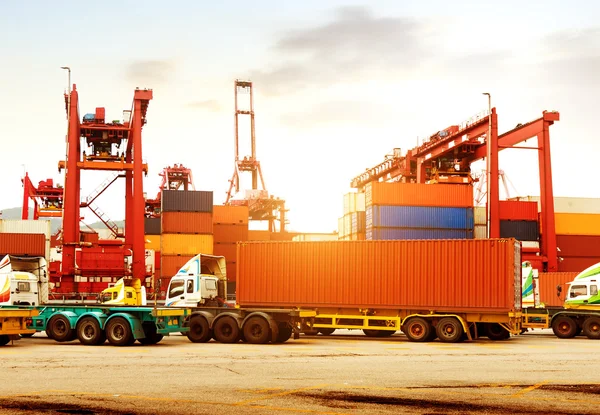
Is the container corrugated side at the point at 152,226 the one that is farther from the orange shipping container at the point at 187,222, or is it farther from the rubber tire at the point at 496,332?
the rubber tire at the point at 496,332

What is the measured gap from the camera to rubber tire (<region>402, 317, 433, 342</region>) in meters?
24.8

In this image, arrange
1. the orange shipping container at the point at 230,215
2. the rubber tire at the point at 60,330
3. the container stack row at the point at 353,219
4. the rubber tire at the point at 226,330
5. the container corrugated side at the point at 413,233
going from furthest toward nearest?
the orange shipping container at the point at 230,215
the container stack row at the point at 353,219
the container corrugated side at the point at 413,233
the rubber tire at the point at 226,330
the rubber tire at the point at 60,330

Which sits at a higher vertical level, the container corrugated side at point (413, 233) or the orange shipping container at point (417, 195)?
the orange shipping container at point (417, 195)

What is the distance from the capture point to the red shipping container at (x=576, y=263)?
5853cm

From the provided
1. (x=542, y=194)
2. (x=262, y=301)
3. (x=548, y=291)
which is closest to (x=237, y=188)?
(x=542, y=194)

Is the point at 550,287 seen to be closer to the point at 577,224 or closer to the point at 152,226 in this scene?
the point at 577,224

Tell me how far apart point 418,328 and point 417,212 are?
29.4 m

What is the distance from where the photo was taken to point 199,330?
24.4m

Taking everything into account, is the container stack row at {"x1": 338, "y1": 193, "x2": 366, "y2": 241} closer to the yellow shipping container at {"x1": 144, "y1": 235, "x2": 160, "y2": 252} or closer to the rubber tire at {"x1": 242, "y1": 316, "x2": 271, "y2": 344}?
the yellow shipping container at {"x1": 144, "y1": 235, "x2": 160, "y2": 252}

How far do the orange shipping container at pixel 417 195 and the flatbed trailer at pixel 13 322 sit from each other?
33.8 metres

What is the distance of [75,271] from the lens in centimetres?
5125

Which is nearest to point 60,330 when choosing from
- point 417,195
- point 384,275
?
point 384,275

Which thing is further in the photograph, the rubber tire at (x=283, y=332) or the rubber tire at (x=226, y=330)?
the rubber tire at (x=283, y=332)

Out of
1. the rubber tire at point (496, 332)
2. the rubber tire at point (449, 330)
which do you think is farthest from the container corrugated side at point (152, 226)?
the rubber tire at point (449, 330)
